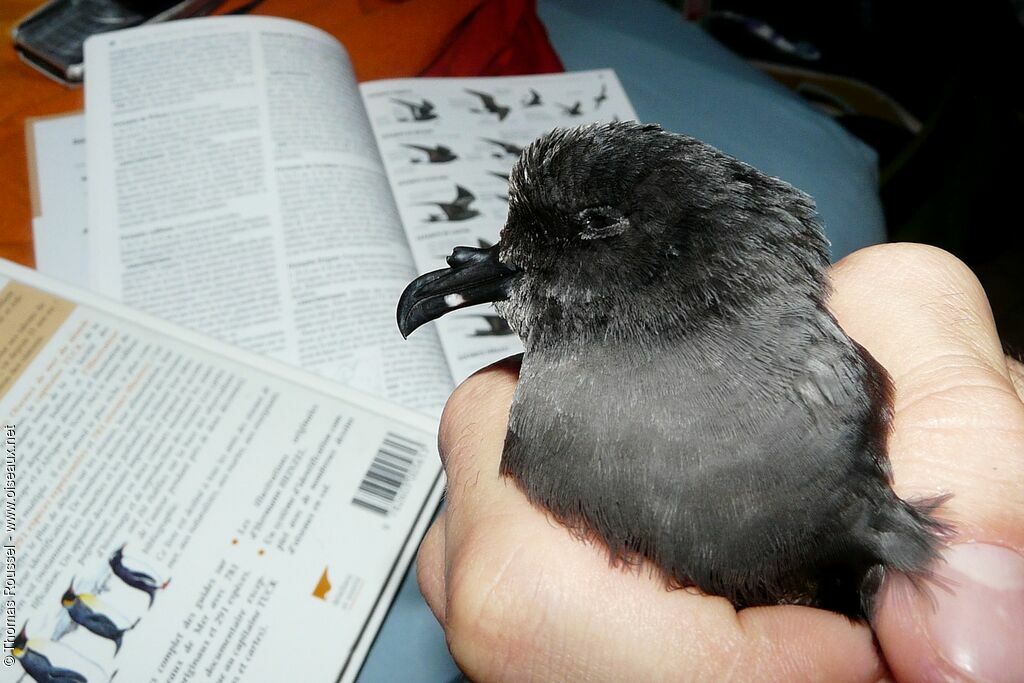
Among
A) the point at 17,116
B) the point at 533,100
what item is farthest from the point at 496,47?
the point at 17,116

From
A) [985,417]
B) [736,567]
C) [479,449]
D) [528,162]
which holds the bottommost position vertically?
[479,449]

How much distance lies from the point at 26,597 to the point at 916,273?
5.18 feet

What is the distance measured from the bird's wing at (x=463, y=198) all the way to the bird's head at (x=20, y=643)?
52.4 inches

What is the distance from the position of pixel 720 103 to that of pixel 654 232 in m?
1.63

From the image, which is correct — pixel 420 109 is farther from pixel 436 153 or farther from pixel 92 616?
pixel 92 616

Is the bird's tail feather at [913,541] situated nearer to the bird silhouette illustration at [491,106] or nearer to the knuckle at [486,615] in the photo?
the knuckle at [486,615]

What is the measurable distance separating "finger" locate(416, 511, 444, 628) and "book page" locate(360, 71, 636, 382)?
52 centimetres

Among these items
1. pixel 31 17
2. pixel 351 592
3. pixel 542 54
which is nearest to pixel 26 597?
pixel 351 592

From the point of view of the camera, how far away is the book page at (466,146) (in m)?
1.80

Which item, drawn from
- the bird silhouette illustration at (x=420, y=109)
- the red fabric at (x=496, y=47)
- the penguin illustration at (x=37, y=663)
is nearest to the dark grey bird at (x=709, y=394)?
the penguin illustration at (x=37, y=663)

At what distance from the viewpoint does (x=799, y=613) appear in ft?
2.87

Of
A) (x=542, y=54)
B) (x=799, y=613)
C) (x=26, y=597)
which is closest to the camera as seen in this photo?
(x=799, y=613)

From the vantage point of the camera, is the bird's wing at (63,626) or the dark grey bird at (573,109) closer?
the bird's wing at (63,626)

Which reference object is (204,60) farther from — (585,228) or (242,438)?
(585,228)
